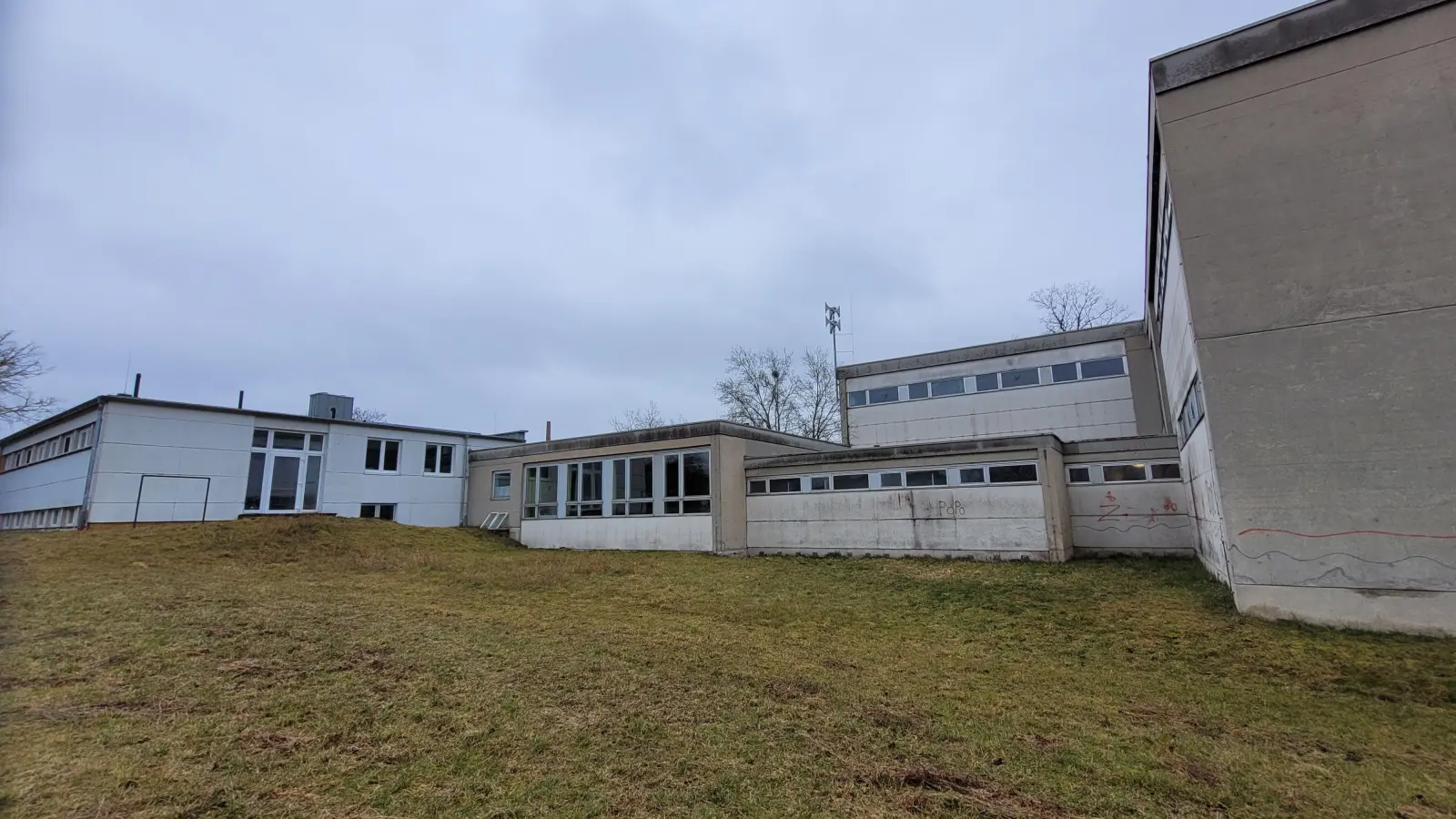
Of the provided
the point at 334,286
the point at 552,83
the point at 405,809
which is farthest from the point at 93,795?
the point at 334,286

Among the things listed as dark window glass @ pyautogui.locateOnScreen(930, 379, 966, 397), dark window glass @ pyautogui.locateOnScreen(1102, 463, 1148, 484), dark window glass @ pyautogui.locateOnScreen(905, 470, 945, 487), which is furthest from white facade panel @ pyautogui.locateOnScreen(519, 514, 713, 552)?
dark window glass @ pyautogui.locateOnScreen(930, 379, 966, 397)

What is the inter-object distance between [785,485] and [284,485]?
55.3 feet

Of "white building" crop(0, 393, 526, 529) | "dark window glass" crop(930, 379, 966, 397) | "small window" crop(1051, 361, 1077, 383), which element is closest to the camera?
"white building" crop(0, 393, 526, 529)

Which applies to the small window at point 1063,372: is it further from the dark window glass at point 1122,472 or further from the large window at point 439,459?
the large window at point 439,459

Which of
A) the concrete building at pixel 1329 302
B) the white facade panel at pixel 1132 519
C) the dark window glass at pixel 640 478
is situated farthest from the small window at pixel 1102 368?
the dark window glass at pixel 640 478

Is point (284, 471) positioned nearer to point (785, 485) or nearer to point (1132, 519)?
point (785, 485)

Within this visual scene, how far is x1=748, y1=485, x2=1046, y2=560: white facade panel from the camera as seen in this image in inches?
517

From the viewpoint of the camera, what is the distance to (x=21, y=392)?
63.4 ft

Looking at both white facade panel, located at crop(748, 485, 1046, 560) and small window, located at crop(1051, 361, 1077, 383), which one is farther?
small window, located at crop(1051, 361, 1077, 383)

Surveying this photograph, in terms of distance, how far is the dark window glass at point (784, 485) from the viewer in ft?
52.4

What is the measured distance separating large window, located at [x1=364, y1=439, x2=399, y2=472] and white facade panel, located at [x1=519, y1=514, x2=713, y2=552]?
6.95m

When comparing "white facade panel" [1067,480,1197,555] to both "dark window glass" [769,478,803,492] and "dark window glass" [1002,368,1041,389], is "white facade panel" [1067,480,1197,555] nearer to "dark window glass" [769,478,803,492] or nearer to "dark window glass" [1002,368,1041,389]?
"dark window glass" [1002,368,1041,389]

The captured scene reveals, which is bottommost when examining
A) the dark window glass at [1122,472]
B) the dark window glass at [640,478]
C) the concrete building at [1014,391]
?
the dark window glass at [1122,472]

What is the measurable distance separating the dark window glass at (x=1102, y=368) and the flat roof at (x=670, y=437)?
25.5ft
